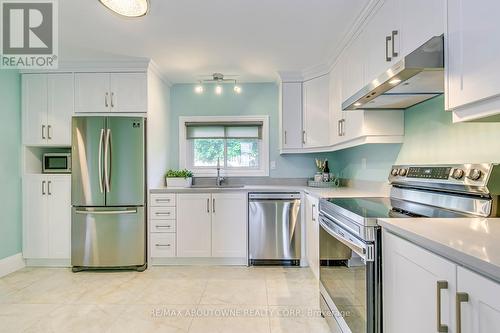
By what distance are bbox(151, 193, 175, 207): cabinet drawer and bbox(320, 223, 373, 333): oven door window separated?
1907 mm

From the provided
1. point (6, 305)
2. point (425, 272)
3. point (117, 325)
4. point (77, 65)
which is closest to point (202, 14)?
point (77, 65)

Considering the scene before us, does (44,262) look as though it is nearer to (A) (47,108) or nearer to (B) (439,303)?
(A) (47,108)

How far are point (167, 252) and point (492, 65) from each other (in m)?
3.28

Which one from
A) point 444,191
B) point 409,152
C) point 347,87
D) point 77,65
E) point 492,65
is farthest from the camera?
point 77,65

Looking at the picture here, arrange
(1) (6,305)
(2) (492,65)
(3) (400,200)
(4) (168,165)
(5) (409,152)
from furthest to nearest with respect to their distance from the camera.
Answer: (4) (168,165) → (1) (6,305) → (5) (409,152) → (3) (400,200) → (2) (492,65)

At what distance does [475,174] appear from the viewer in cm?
133

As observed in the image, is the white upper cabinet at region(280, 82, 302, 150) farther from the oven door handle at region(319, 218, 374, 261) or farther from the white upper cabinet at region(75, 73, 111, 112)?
the white upper cabinet at region(75, 73, 111, 112)

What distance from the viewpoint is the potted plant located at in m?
3.65

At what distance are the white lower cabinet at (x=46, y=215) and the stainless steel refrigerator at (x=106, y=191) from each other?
174 mm

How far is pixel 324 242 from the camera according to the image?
2.02 meters

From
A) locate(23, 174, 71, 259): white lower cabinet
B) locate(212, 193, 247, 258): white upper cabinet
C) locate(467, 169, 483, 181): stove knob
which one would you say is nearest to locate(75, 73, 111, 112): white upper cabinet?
locate(23, 174, 71, 259): white lower cabinet

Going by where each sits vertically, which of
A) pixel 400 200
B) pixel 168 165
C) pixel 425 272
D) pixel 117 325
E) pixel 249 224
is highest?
pixel 168 165

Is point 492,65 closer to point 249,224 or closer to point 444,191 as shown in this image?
point 444,191

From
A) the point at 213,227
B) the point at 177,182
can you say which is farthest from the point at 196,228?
the point at 177,182
